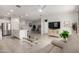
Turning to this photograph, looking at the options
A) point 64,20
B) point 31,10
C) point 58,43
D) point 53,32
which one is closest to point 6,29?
point 31,10

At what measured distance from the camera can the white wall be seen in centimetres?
205

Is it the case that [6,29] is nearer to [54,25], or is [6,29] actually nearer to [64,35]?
[54,25]

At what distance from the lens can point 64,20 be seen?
2.09 m

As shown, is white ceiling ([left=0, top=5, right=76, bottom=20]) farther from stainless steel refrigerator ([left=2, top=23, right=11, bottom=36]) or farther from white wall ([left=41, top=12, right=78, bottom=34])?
stainless steel refrigerator ([left=2, top=23, right=11, bottom=36])

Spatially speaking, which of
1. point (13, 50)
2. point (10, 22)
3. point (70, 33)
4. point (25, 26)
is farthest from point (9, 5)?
point (70, 33)

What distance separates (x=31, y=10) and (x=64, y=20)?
79 cm

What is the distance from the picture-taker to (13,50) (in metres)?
2.07

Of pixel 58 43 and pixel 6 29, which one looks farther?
pixel 6 29

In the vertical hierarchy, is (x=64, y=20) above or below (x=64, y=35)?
above

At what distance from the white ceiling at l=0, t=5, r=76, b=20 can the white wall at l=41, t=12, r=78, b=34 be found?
0.10 metres

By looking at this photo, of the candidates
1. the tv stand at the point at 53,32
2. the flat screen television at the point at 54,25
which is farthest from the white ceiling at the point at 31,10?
the tv stand at the point at 53,32

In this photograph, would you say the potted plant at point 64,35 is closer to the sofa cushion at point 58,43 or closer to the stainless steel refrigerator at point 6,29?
the sofa cushion at point 58,43
